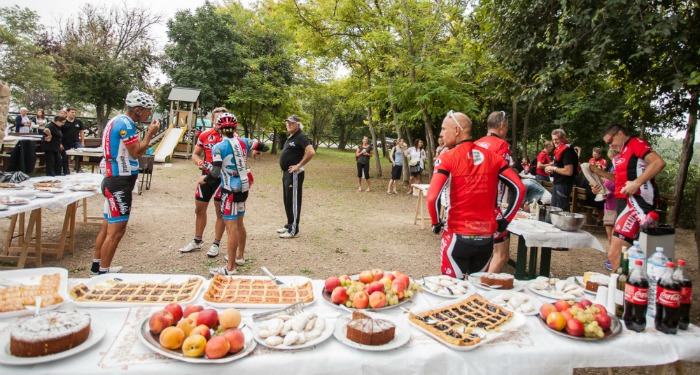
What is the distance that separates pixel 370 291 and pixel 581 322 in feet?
3.56

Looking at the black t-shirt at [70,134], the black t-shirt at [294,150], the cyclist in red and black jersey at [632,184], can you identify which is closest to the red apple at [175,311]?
the cyclist in red and black jersey at [632,184]

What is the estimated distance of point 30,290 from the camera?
6.85 feet

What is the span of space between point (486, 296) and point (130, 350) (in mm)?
1948

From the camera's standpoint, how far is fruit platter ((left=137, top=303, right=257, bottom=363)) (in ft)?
5.47

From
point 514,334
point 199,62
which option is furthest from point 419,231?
point 199,62

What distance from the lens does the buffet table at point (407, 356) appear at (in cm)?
166

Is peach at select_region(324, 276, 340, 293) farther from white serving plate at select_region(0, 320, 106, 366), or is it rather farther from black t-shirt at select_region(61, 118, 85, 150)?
black t-shirt at select_region(61, 118, 85, 150)

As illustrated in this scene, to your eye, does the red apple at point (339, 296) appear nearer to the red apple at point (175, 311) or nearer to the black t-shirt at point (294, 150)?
the red apple at point (175, 311)

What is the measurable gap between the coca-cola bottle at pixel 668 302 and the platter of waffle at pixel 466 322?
70 centimetres

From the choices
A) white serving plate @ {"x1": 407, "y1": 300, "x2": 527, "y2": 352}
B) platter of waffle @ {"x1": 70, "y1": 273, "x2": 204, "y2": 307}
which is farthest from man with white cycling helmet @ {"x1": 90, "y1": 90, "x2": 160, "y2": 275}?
white serving plate @ {"x1": 407, "y1": 300, "x2": 527, "y2": 352}

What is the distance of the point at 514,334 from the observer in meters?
2.06

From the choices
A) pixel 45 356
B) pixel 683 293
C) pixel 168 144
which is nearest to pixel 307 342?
pixel 45 356

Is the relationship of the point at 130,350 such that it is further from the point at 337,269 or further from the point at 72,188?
the point at 72,188

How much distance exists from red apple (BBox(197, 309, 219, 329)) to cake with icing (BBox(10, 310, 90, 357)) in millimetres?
465
